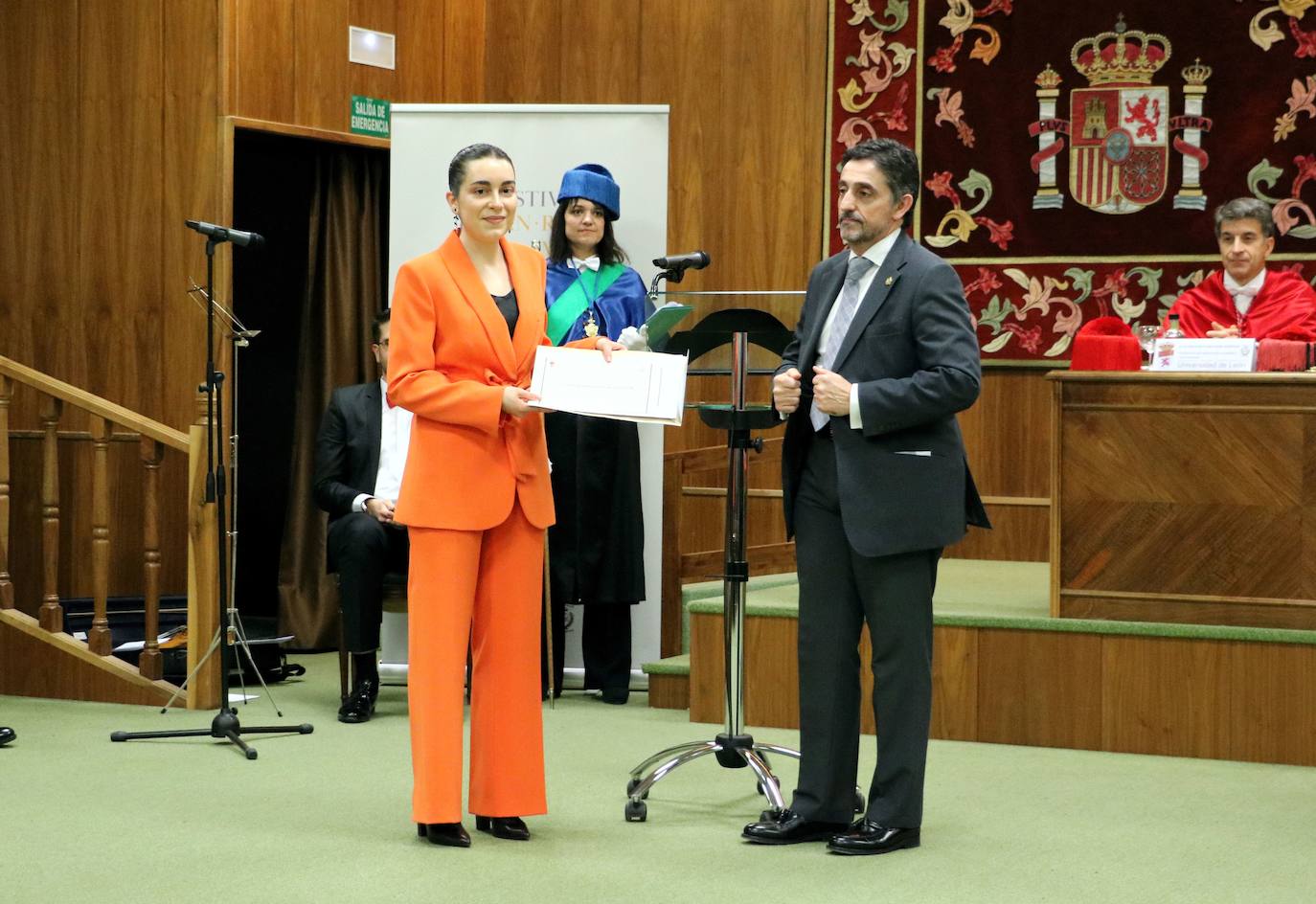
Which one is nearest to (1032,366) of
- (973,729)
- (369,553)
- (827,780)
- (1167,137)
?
(1167,137)

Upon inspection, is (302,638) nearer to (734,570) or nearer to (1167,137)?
(734,570)

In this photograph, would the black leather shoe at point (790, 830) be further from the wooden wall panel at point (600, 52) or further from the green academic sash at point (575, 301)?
the wooden wall panel at point (600, 52)

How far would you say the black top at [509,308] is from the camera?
11.7 feet

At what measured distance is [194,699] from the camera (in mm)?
5344

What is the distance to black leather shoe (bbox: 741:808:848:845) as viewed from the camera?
3588 millimetres

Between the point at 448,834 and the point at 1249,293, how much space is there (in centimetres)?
343

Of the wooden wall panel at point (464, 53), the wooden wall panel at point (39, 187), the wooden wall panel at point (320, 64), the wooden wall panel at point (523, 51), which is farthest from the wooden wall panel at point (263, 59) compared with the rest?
the wooden wall panel at point (523, 51)

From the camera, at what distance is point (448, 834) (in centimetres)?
351

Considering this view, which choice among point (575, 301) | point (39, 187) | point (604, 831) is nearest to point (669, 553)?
point (575, 301)

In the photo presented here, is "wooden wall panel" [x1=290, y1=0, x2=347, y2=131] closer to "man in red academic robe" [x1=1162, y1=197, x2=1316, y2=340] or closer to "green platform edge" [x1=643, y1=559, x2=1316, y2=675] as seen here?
"green platform edge" [x1=643, y1=559, x2=1316, y2=675]

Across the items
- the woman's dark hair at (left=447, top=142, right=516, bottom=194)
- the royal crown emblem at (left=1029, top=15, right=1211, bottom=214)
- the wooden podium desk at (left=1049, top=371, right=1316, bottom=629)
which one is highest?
the royal crown emblem at (left=1029, top=15, right=1211, bottom=214)

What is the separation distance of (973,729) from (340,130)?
11.3 feet

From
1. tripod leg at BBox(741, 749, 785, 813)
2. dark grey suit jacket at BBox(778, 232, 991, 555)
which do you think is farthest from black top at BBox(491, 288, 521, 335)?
tripod leg at BBox(741, 749, 785, 813)

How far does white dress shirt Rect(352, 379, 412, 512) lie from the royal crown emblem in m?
2.77
